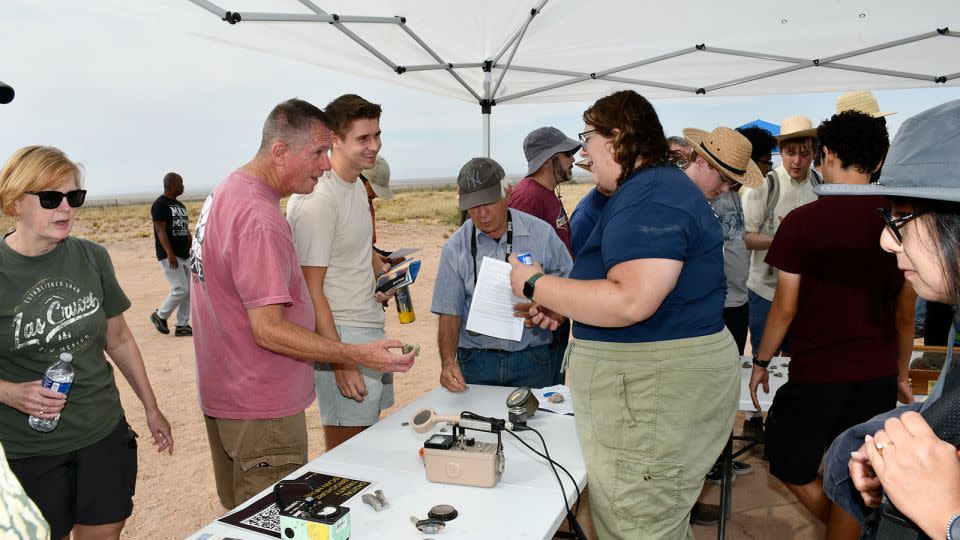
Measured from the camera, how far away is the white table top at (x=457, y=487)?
5.31ft

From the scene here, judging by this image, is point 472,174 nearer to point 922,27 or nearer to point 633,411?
point 633,411

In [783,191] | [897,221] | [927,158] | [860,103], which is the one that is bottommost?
[783,191]

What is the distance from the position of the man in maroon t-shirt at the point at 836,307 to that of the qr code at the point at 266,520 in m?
2.02

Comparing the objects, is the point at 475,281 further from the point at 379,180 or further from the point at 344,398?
the point at 379,180

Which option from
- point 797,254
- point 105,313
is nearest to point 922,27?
point 797,254


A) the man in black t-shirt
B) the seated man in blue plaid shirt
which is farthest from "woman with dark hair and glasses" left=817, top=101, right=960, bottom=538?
the man in black t-shirt

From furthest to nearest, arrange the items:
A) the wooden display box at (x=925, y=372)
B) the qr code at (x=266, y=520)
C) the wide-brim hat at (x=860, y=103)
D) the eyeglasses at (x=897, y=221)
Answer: the wide-brim hat at (x=860, y=103)
the wooden display box at (x=925, y=372)
the qr code at (x=266, y=520)
the eyeglasses at (x=897, y=221)

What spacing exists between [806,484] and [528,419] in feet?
4.19

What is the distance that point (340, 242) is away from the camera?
9.11 feet

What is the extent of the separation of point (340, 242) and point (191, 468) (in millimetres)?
2738

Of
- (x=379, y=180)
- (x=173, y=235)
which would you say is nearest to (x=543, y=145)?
(x=379, y=180)

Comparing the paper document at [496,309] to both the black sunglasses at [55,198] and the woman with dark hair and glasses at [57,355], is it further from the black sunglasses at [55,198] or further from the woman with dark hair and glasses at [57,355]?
the black sunglasses at [55,198]

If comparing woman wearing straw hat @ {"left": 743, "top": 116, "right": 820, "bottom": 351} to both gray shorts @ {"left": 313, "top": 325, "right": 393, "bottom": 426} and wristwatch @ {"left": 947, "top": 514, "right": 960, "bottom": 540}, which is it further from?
wristwatch @ {"left": 947, "top": 514, "right": 960, "bottom": 540}

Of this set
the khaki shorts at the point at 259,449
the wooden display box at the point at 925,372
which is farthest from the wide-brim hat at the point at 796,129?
the khaki shorts at the point at 259,449
